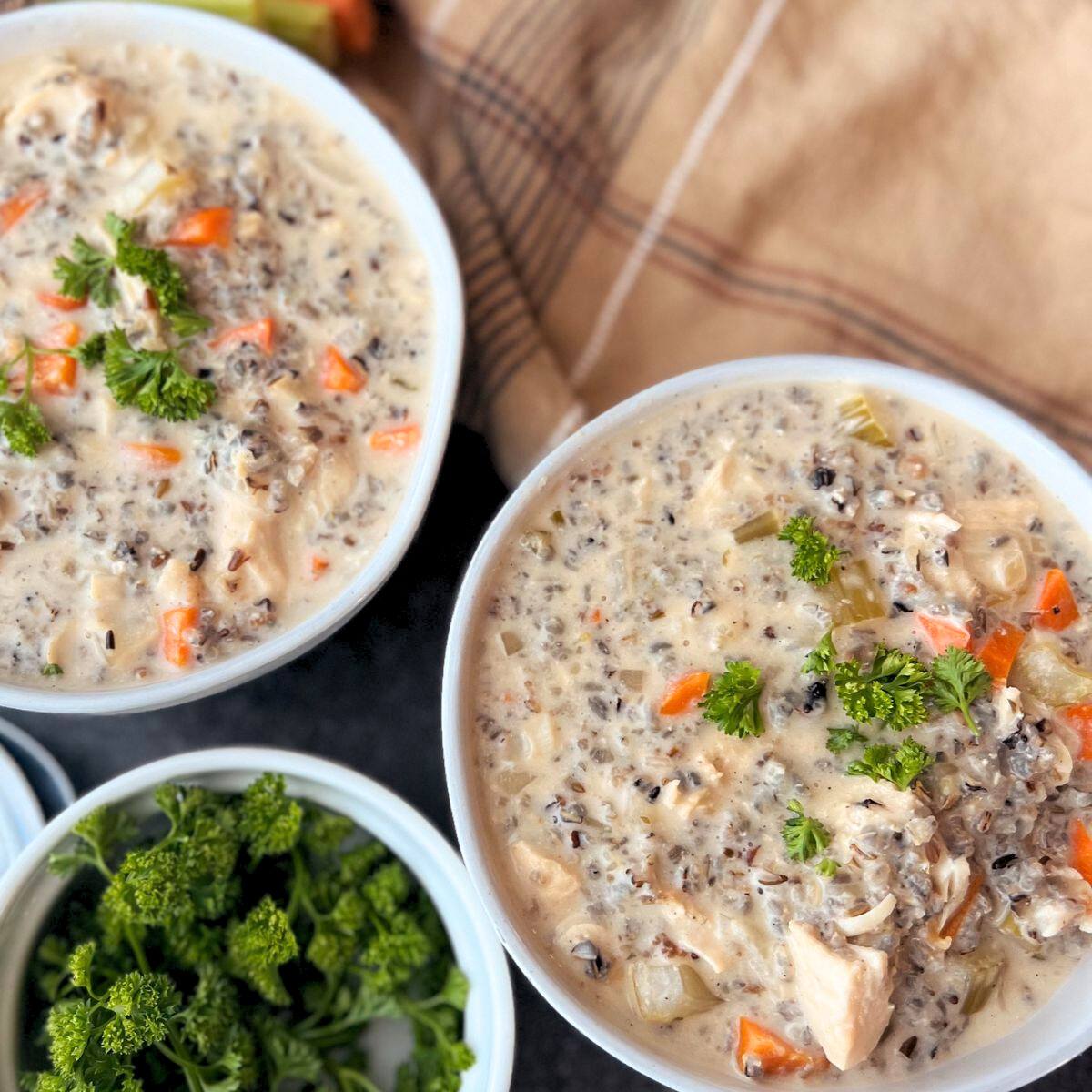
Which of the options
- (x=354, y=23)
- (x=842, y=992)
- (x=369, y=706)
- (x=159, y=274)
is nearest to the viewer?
(x=842, y=992)

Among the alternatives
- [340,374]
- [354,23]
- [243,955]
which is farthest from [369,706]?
[354,23]

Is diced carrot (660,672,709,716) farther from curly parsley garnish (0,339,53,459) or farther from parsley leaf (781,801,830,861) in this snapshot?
curly parsley garnish (0,339,53,459)

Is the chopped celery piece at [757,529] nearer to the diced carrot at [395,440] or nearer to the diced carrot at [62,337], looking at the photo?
Answer: the diced carrot at [395,440]

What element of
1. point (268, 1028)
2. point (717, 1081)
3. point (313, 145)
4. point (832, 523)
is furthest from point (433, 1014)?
point (313, 145)

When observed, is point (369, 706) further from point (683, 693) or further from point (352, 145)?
point (352, 145)

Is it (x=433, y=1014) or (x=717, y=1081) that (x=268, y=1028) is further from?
(x=717, y=1081)

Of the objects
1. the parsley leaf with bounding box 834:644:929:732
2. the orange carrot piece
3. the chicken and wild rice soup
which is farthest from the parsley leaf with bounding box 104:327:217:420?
the parsley leaf with bounding box 834:644:929:732
